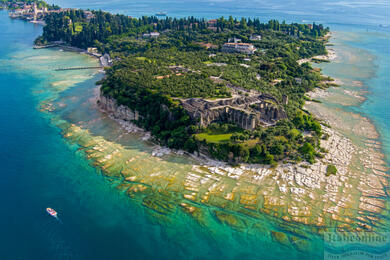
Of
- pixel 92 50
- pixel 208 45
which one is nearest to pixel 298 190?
pixel 208 45

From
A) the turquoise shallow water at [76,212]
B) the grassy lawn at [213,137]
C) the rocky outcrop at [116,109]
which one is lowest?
the turquoise shallow water at [76,212]

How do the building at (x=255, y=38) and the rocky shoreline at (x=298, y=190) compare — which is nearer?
the rocky shoreline at (x=298, y=190)

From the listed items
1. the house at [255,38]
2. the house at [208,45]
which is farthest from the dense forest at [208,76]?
→ the house at [255,38]

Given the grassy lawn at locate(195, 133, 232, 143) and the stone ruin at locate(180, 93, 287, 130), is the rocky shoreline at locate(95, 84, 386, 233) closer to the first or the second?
the grassy lawn at locate(195, 133, 232, 143)

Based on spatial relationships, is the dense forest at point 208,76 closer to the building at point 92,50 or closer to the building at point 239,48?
the building at point 239,48

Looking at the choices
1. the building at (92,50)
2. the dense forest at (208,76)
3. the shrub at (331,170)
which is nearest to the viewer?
the shrub at (331,170)

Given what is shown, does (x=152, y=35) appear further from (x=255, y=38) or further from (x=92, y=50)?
(x=255, y=38)

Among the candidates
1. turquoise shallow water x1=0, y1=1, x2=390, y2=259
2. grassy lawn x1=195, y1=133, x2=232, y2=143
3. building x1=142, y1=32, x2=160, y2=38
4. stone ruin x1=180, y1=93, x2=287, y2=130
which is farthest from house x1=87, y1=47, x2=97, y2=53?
grassy lawn x1=195, y1=133, x2=232, y2=143
